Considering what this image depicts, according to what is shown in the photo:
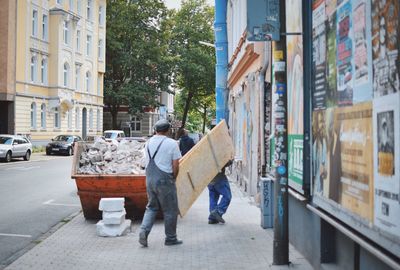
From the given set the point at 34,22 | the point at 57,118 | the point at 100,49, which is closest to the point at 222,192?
the point at 34,22

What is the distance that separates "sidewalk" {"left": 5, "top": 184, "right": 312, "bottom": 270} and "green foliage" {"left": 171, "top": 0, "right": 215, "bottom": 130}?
47742mm

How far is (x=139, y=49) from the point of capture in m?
54.7

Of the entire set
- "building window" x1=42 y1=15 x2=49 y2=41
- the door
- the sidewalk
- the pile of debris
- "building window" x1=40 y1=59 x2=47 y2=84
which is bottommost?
the sidewalk

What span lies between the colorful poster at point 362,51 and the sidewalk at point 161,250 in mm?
2805

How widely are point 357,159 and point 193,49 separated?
2144 inches

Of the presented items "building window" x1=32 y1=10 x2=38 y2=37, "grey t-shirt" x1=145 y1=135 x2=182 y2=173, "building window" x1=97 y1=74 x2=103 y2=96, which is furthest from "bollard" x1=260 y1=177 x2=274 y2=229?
"building window" x1=97 y1=74 x2=103 y2=96

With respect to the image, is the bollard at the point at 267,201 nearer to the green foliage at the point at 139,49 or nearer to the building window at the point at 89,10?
the green foliage at the point at 139,49

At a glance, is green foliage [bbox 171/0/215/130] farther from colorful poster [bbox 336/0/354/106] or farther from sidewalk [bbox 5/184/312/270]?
colorful poster [bbox 336/0/354/106]

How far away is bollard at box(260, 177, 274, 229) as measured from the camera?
9344 mm

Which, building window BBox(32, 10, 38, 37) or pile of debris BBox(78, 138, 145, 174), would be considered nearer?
pile of debris BBox(78, 138, 145, 174)

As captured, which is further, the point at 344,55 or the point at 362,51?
the point at 344,55

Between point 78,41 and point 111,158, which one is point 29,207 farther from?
point 78,41

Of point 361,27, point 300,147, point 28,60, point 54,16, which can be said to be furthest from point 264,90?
point 54,16

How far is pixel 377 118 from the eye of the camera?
418 centimetres
